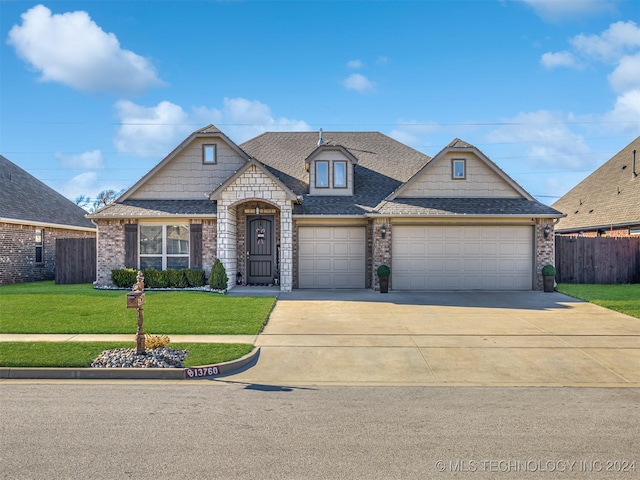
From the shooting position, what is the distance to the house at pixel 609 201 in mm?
22391

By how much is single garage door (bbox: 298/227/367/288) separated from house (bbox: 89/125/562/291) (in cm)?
4

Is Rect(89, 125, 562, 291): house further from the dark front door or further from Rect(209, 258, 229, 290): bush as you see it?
Rect(209, 258, 229, 290): bush

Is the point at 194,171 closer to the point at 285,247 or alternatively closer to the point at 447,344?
the point at 285,247

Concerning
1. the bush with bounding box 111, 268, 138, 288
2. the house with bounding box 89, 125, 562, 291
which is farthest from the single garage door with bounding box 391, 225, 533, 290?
the bush with bounding box 111, 268, 138, 288

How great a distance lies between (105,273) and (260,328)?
33.1ft

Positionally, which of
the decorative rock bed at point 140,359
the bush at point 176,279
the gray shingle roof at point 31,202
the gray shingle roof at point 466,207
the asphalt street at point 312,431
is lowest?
the asphalt street at point 312,431

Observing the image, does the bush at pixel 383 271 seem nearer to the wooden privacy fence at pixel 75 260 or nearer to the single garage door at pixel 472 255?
the single garage door at pixel 472 255

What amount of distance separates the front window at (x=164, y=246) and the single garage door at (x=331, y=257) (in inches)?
173

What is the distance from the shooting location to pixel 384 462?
4293 millimetres

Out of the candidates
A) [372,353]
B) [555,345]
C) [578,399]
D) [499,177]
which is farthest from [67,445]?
[499,177]

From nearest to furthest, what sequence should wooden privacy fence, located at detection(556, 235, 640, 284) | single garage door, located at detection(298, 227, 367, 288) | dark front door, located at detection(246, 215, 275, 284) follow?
single garage door, located at detection(298, 227, 367, 288)
dark front door, located at detection(246, 215, 275, 284)
wooden privacy fence, located at detection(556, 235, 640, 284)

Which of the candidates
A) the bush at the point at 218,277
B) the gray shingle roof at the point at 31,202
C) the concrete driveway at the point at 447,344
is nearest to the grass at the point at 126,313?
the bush at the point at 218,277

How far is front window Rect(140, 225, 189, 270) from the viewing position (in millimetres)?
17469

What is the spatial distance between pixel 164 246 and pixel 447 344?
1205 centimetres
